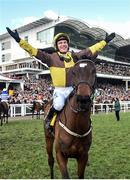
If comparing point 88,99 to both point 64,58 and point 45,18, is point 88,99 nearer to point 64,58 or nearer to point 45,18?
point 64,58

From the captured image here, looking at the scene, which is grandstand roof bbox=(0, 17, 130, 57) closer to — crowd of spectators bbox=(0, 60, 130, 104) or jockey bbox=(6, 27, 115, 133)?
crowd of spectators bbox=(0, 60, 130, 104)

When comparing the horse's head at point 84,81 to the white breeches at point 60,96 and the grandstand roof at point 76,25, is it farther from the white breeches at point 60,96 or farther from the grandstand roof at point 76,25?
the grandstand roof at point 76,25

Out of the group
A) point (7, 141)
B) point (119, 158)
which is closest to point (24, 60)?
point (7, 141)

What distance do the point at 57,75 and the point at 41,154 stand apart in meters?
4.55

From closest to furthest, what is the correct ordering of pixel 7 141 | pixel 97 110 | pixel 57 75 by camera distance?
pixel 57 75, pixel 7 141, pixel 97 110

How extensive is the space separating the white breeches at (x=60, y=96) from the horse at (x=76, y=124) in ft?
0.38

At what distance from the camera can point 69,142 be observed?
5582mm

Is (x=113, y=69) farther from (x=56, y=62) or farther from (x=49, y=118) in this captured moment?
(x=56, y=62)

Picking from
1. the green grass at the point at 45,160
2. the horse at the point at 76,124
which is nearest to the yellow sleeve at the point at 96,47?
the horse at the point at 76,124

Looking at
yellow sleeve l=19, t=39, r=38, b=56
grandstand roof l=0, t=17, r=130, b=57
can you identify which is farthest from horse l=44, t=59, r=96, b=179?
grandstand roof l=0, t=17, r=130, b=57

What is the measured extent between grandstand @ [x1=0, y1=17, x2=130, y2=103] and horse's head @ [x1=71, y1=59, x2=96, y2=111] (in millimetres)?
52186

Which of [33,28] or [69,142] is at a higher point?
[33,28]

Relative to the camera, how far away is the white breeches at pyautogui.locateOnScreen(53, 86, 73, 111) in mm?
6074

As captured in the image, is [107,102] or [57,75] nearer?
[57,75]
